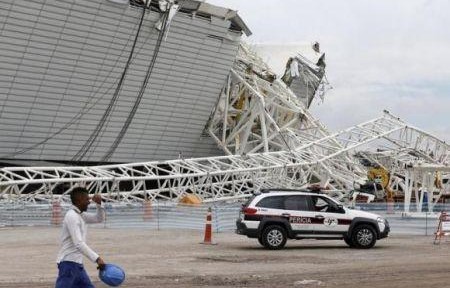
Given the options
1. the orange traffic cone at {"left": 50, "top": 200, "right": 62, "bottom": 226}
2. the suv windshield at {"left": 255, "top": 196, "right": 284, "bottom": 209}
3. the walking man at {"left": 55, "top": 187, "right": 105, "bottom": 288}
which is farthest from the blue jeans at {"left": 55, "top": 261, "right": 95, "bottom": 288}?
the orange traffic cone at {"left": 50, "top": 200, "right": 62, "bottom": 226}

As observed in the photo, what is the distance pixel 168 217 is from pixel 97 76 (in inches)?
789

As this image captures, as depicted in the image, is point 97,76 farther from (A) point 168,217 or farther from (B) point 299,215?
(B) point 299,215

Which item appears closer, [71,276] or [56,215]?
[71,276]

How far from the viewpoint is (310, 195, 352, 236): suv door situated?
1997 centimetres

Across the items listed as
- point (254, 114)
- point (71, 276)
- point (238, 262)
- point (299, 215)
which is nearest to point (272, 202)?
point (299, 215)

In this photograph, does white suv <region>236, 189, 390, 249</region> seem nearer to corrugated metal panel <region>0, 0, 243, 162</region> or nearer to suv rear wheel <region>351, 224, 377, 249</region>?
suv rear wheel <region>351, 224, 377, 249</region>

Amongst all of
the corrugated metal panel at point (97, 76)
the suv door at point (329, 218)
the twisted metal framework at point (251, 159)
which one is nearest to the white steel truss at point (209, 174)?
the twisted metal framework at point (251, 159)

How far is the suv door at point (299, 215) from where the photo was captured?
1983 cm

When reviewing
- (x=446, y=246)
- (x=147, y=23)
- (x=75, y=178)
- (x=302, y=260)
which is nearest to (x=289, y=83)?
(x=147, y=23)

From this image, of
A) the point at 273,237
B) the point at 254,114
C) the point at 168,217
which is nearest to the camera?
the point at 273,237

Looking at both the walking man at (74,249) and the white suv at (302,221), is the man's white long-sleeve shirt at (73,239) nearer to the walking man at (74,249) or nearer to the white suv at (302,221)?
the walking man at (74,249)

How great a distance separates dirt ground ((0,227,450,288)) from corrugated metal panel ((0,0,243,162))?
21.6m

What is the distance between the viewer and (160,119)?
180 ft

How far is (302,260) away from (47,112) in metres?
34.1
